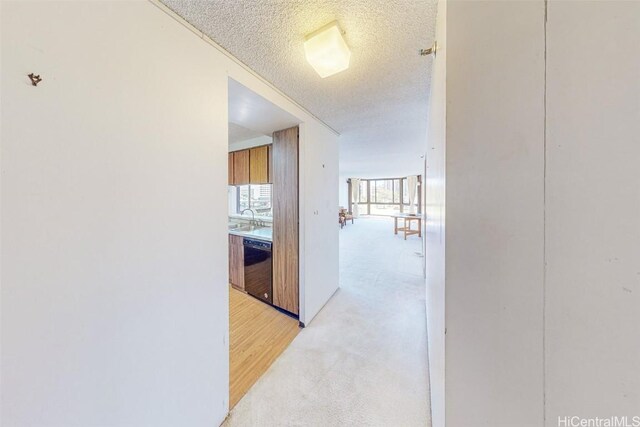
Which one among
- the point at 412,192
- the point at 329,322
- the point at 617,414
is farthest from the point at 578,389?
the point at 412,192

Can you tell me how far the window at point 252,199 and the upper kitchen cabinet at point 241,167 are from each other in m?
0.35

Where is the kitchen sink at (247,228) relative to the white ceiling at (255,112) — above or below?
below

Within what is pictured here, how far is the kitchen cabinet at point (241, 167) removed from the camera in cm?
326

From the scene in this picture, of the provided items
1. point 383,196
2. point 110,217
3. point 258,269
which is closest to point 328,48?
point 110,217

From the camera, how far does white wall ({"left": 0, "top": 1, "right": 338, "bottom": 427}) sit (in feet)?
2.10

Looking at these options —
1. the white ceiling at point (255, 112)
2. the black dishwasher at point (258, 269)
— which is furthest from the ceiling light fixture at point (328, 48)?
the black dishwasher at point (258, 269)

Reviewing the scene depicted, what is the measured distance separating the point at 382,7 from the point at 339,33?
0.22 metres

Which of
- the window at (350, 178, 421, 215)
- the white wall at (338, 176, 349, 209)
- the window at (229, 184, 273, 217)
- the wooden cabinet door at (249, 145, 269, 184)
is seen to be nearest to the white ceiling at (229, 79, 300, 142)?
the wooden cabinet door at (249, 145, 269, 184)

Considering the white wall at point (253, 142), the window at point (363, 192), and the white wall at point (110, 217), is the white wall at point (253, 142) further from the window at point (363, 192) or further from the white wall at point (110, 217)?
the window at point (363, 192)

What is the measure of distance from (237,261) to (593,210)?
3286 mm

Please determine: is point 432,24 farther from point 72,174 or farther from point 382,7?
point 72,174

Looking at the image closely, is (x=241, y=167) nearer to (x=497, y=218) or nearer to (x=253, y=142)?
(x=253, y=142)

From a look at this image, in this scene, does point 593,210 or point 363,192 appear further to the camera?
point 363,192
